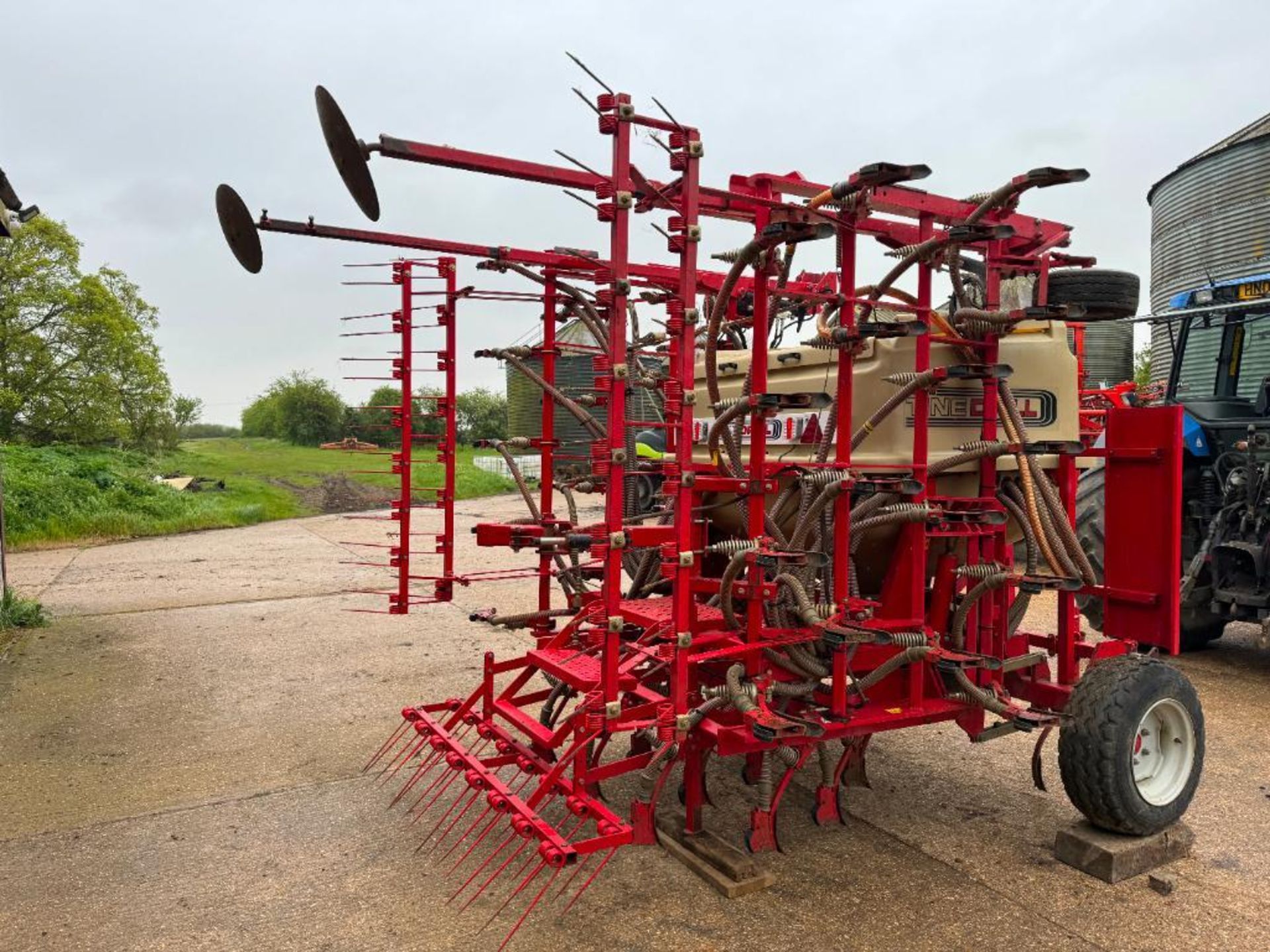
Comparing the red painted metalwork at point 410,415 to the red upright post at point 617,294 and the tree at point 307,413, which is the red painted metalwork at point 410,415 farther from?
the tree at point 307,413

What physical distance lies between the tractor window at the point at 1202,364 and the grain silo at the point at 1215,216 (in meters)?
3.87

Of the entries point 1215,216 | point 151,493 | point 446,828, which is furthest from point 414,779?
point 151,493

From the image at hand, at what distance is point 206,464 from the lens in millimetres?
27609

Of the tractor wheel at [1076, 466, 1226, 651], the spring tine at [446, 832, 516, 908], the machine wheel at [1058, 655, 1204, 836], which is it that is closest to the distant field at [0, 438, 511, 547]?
the spring tine at [446, 832, 516, 908]

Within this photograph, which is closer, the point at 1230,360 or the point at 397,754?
the point at 397,754

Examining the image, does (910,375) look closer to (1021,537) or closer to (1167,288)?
(1021,537)

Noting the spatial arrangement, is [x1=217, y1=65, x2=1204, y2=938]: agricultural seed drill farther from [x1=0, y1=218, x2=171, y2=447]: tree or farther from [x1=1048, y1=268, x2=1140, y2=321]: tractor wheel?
[x1=0, y1=218, x2=171, y2=447]: tree

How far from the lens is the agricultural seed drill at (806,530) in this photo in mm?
3121

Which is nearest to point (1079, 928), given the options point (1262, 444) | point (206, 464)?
point (1262, 444)

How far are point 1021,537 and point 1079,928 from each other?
1.68 meters

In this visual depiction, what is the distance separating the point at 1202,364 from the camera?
25.7 ft

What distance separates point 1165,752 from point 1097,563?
8.72 ft

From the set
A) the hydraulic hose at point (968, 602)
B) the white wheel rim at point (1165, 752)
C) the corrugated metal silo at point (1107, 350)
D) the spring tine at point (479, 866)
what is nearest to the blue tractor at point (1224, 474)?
the white wheel rim at point (1165, 752)

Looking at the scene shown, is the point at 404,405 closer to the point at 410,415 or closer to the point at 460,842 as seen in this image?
the point at 410,415
